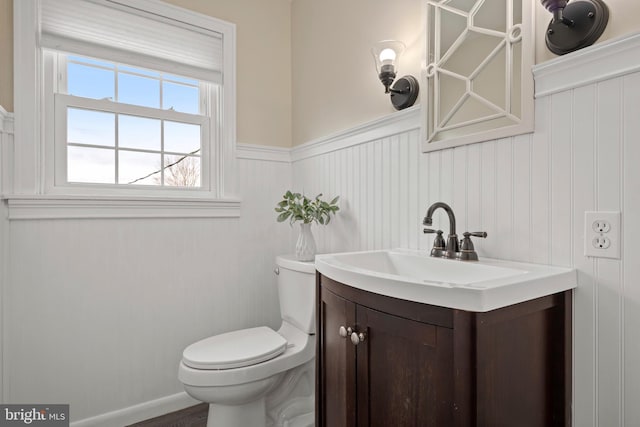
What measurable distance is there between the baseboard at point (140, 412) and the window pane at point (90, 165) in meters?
1.17

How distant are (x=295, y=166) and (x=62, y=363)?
1609 mm

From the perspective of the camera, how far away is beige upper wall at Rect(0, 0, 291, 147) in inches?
84.6

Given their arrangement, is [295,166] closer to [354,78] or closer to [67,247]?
[354,78]

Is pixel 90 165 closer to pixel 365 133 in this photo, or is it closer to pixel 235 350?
pixel 235 350

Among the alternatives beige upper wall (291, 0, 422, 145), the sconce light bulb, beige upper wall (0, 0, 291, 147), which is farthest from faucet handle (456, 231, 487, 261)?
beige upper wall (0, 0, 291, 147)

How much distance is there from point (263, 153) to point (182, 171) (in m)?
0.50

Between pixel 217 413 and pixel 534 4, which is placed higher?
pixel 534 4

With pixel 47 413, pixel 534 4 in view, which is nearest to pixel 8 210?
pixel 47 413

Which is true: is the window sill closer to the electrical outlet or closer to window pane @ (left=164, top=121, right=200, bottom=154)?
window pane @ (left=164, top=121, right=200, bottom=154)

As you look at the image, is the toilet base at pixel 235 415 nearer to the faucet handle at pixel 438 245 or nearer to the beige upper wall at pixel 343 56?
the faucet handle at pixel 438 245

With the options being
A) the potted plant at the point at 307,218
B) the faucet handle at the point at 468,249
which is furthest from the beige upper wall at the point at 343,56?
the faucet handle at the point at 468,249

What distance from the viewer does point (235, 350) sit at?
5.03ft

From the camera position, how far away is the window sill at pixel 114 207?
1566mm

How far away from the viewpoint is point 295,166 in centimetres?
232
